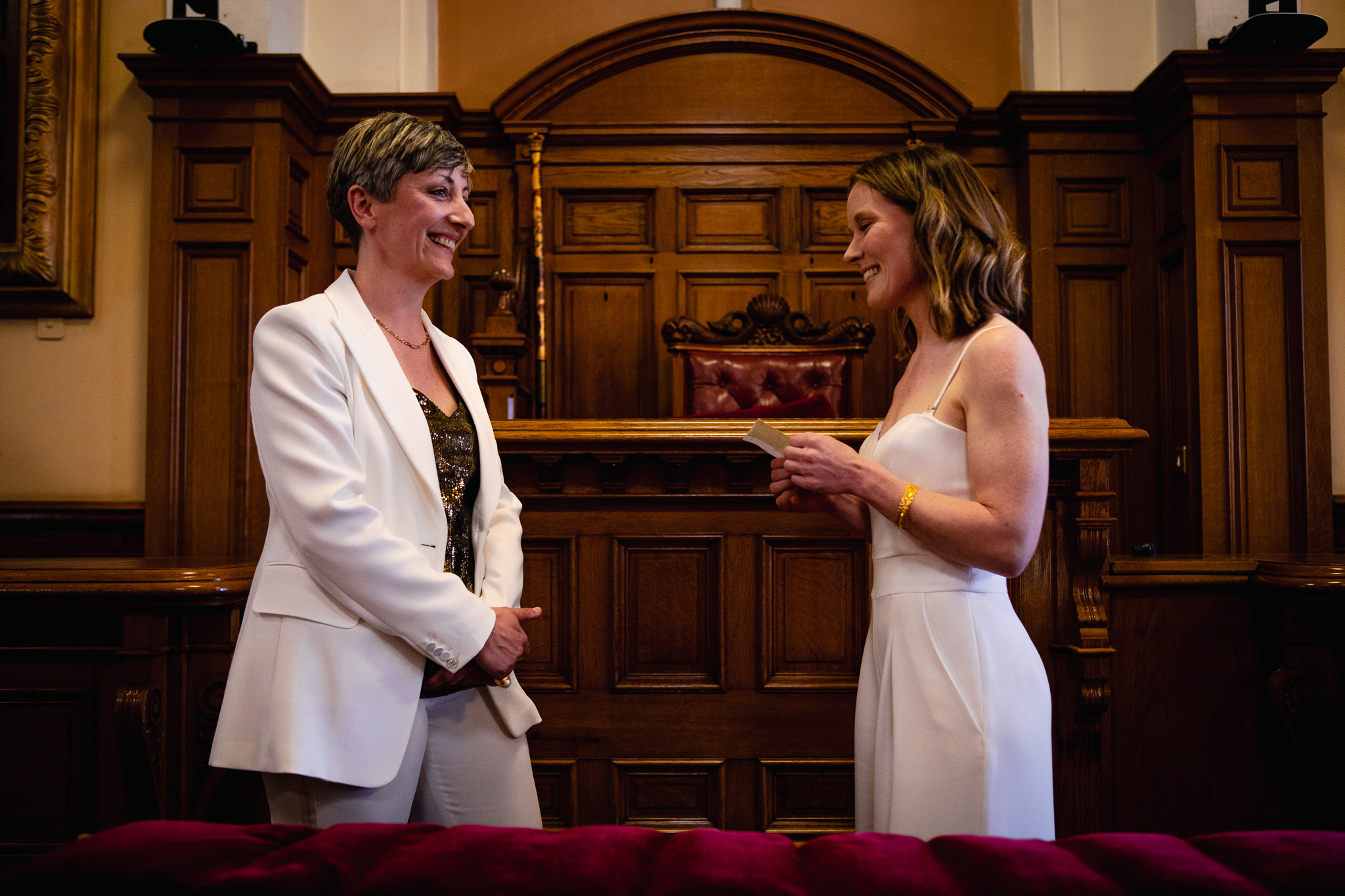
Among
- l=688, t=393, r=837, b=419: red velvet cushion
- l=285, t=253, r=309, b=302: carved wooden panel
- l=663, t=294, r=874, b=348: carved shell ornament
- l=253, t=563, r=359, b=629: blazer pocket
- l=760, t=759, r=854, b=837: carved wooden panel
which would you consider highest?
l=285, t=253, r=309, b=302: carved wooden panel

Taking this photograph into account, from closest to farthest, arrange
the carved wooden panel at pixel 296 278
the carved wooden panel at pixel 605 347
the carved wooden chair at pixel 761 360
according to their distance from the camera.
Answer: the carved wooden panel at pixel 296 278
the carved wooden chair at pixel 761 360
the carved wooden panel at pixel 605 347

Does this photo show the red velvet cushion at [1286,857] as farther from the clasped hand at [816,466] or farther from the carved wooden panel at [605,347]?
the carved wooden panel at [605,347]

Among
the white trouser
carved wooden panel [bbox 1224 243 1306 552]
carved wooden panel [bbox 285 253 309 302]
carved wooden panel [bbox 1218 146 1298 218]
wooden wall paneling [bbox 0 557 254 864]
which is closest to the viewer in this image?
the white trouser

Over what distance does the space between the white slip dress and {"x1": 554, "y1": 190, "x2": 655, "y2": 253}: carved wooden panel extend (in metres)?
3.37

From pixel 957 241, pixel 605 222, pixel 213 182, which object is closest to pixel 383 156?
pixel 957 241

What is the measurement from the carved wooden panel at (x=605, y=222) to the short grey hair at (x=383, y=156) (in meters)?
3.18

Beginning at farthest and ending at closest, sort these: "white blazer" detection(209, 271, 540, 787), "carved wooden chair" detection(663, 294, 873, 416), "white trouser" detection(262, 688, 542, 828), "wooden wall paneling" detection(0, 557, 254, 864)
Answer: "carved wooden chair" detection(663, 294, 873, 416)
"wooden wall paneling" detection(0, 557, 254, 864)
"white trouser" detection(262, 688, 542, 828)
"white blazer" detection(209, 271, 540, 787)

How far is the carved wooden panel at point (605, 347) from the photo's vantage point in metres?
4.61

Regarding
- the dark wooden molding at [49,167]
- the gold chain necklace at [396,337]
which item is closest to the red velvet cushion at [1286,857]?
the gold chain necklace at [396,337]

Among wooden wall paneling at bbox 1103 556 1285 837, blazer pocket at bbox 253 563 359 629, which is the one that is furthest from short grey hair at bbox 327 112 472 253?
wooden wall paneling at bbox 1103 556 1285 837

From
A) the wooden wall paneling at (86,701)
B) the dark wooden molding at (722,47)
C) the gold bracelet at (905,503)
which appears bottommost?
the wooden wall paneling at (86,701)

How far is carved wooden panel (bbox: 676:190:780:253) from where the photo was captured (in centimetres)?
464

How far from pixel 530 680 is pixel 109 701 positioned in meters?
0.98

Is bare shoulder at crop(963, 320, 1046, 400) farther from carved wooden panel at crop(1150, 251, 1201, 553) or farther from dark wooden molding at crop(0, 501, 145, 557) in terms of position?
dark wooden molding at crop(0, 501, 145, 557)
